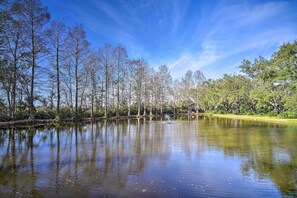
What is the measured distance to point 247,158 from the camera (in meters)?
8.27

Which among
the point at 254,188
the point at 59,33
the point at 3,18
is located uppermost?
the point at 59,33

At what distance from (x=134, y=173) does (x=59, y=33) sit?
22.4 metres

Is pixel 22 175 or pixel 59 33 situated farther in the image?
pixel 59 33

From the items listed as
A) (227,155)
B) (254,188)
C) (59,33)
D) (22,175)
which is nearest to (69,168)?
(22,175)

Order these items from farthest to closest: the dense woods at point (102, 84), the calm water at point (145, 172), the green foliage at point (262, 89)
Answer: the green foliage at point (262, 89)
the dense woods at point (102, 84)
the calm water at point (145, 172)

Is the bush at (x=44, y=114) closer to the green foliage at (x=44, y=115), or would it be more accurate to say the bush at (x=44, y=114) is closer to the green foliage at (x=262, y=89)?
the green foliage at (x=44, y=115)

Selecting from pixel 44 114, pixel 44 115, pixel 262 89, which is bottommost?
pixel 44 115

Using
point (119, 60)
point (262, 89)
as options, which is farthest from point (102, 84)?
point (262, 89)

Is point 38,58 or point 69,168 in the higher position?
point 38,58

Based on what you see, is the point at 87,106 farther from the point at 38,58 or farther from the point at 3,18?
the point at 3,18

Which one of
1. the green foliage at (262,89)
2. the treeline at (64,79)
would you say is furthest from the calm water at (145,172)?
the green foliage at (262,89)

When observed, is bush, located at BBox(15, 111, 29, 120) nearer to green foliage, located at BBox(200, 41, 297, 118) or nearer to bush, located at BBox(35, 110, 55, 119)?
bush, located at BBox(35, 110, 55, 119)

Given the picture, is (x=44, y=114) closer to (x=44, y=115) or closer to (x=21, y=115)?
(x=44, y=115)

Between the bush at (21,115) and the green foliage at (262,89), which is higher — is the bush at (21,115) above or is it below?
below
